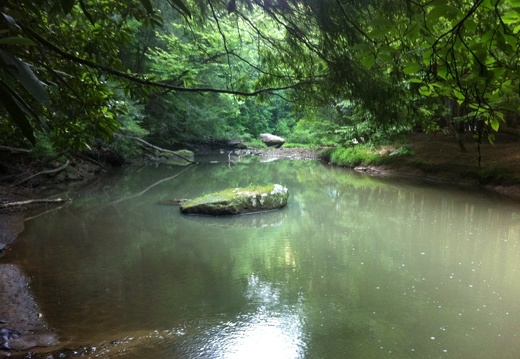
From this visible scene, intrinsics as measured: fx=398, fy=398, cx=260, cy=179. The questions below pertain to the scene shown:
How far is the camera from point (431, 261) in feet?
Answer: 19.0

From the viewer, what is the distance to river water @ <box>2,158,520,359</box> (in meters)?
3.71

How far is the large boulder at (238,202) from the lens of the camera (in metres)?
8.43

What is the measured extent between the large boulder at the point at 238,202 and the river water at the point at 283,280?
0.24m

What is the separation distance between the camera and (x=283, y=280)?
202 inches

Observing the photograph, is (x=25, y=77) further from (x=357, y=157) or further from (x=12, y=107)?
(x=357, y=157)

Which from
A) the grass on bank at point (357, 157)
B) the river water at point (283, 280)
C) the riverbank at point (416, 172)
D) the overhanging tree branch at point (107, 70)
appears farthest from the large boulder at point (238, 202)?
the grass on bank at point (357, 157)

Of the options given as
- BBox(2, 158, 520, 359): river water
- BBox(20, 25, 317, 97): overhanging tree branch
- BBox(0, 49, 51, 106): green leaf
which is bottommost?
BBox(2, 158, 520, 359): river water

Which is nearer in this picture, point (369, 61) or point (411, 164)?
point (369, 61)

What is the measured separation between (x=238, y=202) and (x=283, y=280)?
3640 millimetres

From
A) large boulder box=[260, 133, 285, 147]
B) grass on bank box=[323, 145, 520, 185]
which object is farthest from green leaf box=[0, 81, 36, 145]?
large boulder box=[260, 133, 285, 147]

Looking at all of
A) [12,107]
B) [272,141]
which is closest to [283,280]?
[12,107]

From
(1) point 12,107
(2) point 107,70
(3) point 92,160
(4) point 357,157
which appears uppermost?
(2) point 107,70

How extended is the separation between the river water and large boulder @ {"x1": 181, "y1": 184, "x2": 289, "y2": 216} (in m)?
0.24

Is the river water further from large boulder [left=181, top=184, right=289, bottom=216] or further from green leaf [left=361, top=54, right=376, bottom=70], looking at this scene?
green leaf [left=361, top=54, right=376, bottom=70]
